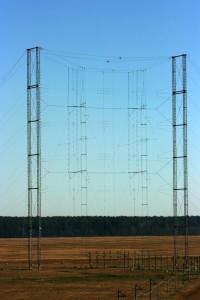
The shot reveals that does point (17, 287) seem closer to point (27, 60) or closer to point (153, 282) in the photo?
point (153, 282)

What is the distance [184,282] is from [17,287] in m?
14.2

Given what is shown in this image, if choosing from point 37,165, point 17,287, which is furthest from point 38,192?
point 17,287

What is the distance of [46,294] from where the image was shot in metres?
53.6

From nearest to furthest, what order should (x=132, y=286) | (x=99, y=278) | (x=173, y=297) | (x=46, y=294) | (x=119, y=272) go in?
(x=173, y=297)
(x=46, y=294)
(x=132, y=286)
(x=99, y=278)
(x=119, y=272)

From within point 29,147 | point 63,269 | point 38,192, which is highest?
point 29,147

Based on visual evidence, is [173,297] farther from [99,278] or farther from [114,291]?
[99,278]

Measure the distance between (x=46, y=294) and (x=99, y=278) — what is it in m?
15.4

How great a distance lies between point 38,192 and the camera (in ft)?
271

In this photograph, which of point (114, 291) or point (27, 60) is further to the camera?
point (27, 60)

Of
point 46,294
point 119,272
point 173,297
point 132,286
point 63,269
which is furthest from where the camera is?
point 63,269

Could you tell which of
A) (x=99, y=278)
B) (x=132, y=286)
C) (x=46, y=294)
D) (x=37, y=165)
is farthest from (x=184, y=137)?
(x=46, y=294)

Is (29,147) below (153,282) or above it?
above

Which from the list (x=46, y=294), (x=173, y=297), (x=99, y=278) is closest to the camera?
(x=173, y=297)

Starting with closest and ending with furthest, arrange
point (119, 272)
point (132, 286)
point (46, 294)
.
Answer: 1. point (46, 294)
2. point (132, 286)
3. point (119, 272)
